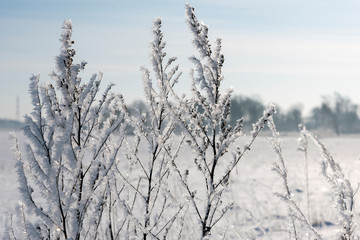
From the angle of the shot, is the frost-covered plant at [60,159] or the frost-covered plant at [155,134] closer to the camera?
the frost-covered plant at [60,159]

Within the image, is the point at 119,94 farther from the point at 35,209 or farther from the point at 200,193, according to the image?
the point at 200,193

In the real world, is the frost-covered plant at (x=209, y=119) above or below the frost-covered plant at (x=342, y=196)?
above

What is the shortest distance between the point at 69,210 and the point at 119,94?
815mm

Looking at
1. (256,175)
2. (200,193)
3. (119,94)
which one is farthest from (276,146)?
(256,175)

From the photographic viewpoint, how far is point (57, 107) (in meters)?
1.99

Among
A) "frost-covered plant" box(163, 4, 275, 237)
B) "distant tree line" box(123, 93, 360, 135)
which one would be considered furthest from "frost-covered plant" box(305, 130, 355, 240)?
"distant tree line" box(123, 93, 360, 135)

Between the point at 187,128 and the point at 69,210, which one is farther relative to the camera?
the point at 187,128

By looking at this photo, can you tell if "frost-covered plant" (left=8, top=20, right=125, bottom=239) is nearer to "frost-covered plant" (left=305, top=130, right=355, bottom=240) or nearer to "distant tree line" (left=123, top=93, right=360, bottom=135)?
"frost-covered plant" (left=305, top=130, right=355, bottom=240)

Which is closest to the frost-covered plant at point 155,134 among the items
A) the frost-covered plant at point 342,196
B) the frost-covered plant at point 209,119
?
the frost-covered plant at point 209,119

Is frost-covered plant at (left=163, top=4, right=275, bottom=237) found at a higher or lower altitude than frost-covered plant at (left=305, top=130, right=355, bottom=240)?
higher

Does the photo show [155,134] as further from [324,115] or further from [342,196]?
[324,115]

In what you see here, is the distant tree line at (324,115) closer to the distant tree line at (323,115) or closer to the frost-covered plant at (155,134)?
the distant tree line at (323,115)

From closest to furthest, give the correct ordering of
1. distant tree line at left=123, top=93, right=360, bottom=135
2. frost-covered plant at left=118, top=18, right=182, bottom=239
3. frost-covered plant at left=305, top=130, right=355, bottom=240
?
1. frost-covered plant at left=305, top=130, right=355, bottom=240
2. frost-covered plant at left=118, top=18, right=182, bottom=239
3. distant tree line at left=123, top=93, right=360, bottom=135

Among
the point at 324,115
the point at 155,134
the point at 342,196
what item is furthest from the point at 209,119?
the point at 324,115
